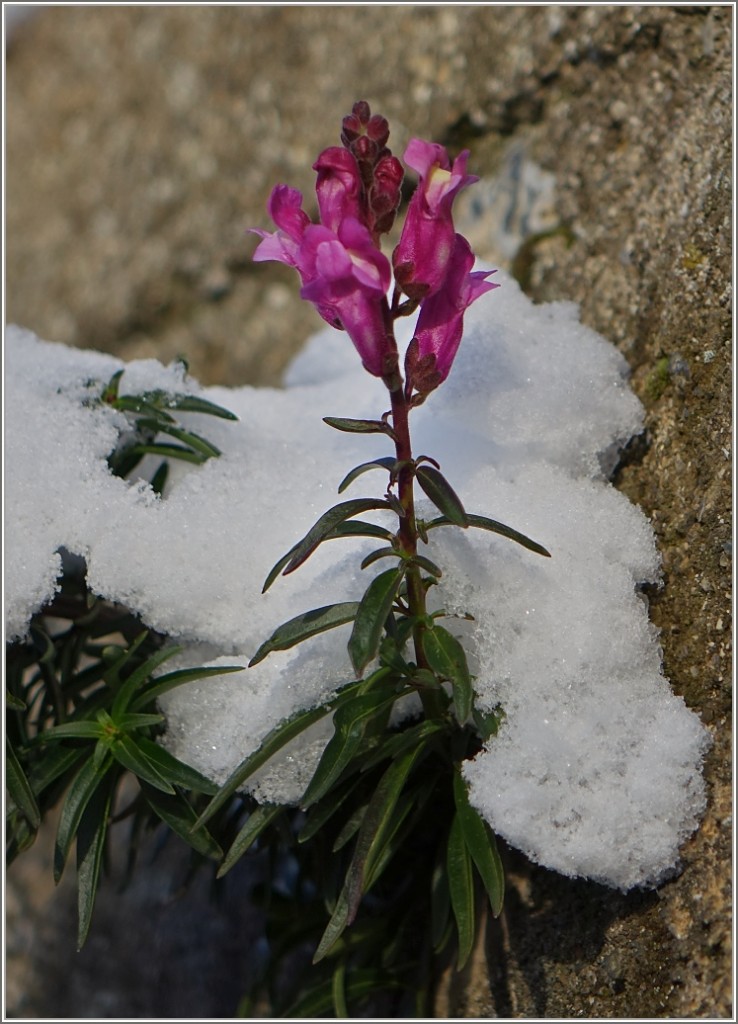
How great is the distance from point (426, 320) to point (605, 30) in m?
1.00

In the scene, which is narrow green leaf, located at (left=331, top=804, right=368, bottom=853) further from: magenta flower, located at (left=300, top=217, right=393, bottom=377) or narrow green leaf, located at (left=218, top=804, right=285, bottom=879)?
magenta flower, located at (left=300, top=217, right=393, bottom=377)

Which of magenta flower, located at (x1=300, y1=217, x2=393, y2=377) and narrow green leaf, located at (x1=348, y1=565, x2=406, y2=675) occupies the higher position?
magenta flower, located at (x1=300, y1=217, x2=393, y2=377)

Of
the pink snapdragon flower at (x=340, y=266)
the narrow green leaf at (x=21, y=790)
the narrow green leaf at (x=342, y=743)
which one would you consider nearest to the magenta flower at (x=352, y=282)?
A: the pink snapdragon flower at (x=340, y=266)

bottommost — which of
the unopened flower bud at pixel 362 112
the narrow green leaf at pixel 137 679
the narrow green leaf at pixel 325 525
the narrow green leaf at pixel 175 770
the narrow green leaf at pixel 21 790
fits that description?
the narrow green leaf at pixel 21 790

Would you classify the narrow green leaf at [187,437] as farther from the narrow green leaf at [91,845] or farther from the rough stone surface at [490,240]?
the rough stone surface at [490,240]

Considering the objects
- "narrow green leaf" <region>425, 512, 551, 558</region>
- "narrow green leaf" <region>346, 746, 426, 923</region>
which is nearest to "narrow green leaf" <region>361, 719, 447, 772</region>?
"narrow green leaf" <region>346, 746, 426, 923</region>

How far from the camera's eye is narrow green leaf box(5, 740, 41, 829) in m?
1.18

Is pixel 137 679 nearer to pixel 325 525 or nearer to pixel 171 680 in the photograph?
pixel 171 680

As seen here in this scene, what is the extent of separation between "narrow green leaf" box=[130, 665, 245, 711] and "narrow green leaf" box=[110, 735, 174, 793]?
0.05 metres

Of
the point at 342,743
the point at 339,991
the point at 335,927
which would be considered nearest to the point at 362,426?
the point at 342,743

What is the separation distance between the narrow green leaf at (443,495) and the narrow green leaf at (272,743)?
225mm

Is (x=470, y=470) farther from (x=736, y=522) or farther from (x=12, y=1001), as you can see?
(x=12, y=1001)

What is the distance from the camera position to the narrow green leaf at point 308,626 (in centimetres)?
104

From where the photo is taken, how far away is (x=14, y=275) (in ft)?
9.09
